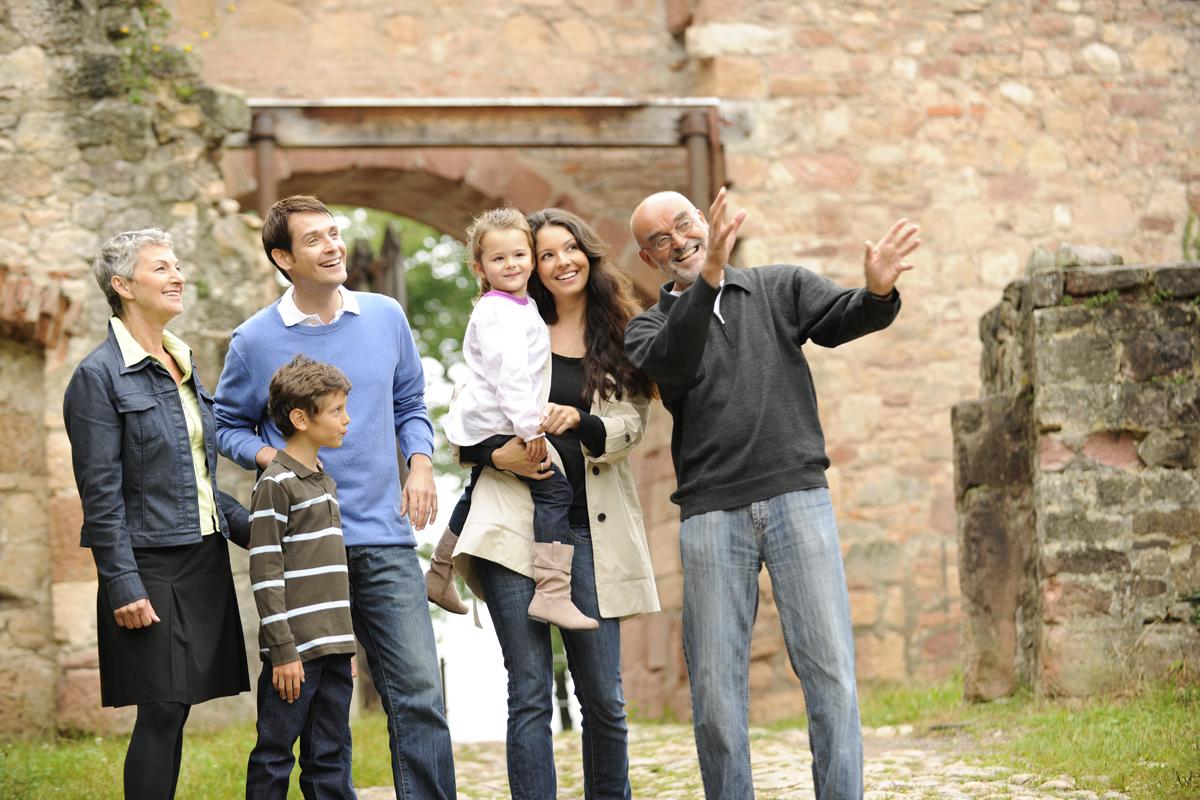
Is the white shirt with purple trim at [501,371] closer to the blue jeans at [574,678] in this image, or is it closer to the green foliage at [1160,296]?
the blue jeans at [574,678]

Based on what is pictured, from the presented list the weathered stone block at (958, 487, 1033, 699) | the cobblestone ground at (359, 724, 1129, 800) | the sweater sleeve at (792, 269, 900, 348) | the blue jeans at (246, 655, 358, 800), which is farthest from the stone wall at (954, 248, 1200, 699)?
the blue jeans at (246, 655, 358, 800)

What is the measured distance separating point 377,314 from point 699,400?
3.13 ft

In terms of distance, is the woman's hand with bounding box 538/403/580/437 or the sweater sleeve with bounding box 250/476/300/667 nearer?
the sweater sleeve with bounding box 250/476/300/667

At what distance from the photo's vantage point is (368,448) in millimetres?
3965

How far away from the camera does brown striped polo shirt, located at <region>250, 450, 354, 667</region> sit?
12.0ft

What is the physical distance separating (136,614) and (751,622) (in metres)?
1.48

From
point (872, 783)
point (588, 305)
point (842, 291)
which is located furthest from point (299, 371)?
point (872, 783)

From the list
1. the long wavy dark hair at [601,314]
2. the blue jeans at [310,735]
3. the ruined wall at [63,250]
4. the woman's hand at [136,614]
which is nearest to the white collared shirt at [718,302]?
the long wavy dark hair at [601,314]

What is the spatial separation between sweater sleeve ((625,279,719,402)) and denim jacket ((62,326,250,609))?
1177mm

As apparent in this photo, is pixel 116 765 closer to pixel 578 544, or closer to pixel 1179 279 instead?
pixel 578 544

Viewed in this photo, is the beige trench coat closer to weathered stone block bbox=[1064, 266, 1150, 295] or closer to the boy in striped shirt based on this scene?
the boy in striped shirt

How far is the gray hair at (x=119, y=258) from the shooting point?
3.94 metres

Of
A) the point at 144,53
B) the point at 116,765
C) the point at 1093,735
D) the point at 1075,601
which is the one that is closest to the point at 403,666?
the point at 116,765

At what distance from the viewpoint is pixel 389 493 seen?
3.96 meters
